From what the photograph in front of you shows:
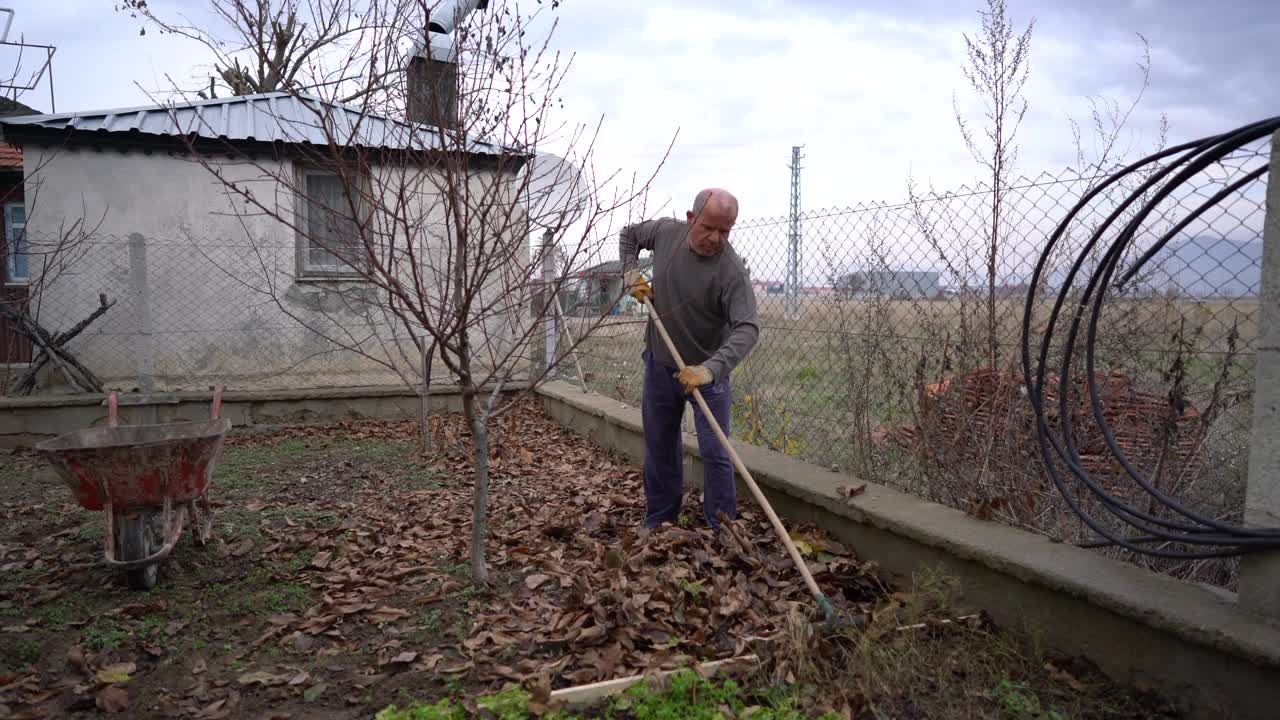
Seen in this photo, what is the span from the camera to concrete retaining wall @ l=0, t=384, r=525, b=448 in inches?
296

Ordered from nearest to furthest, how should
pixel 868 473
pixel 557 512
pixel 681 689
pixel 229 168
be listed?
pixel 681 689, pixel 868 473, pixel 557 512, pixel 229 168

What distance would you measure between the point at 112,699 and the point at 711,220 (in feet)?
10.1

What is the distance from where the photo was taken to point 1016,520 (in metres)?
3.52

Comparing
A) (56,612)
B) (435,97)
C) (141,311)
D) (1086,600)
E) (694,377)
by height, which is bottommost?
(56,612)

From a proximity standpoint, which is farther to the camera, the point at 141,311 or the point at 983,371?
the point at 141,311

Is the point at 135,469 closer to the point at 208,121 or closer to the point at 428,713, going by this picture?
the point at 428,713

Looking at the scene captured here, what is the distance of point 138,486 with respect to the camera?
147 inches

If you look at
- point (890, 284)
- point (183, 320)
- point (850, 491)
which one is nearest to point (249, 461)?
point (183, 320)

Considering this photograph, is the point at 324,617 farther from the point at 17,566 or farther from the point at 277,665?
the point at 17,566

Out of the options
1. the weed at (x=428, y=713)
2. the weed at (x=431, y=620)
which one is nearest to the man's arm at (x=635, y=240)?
the weed at (x=431, y=620)

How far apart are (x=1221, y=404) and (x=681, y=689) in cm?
241

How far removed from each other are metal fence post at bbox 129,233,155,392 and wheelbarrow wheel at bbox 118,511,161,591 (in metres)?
4.52

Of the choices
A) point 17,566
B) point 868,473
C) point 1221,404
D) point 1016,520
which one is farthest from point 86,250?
point 1221,404

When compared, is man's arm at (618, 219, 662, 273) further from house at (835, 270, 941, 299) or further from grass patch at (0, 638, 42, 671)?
grass patch at (0, 638, 42, 671)
